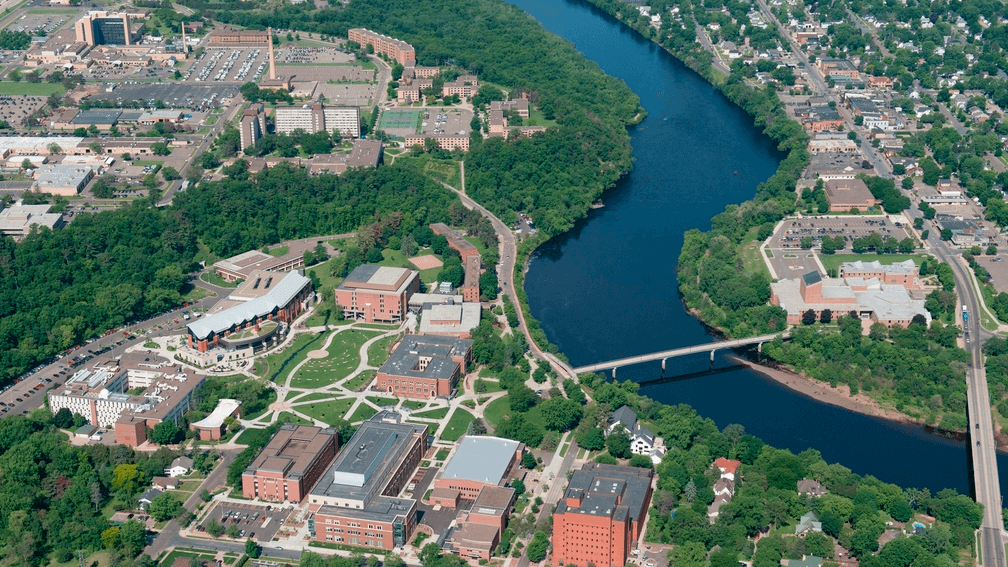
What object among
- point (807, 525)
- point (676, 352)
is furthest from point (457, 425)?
point (807, 525)

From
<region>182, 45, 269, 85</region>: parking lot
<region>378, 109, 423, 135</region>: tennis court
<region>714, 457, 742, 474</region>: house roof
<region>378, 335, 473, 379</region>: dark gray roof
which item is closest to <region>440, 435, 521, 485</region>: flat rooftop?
<region>378, 335, 473, 379</region>: dark gray roof

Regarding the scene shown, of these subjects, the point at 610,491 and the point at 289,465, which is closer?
the point at 610,491

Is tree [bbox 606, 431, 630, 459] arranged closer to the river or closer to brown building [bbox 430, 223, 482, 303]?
the river

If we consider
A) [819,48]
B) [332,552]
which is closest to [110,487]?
[332,552]

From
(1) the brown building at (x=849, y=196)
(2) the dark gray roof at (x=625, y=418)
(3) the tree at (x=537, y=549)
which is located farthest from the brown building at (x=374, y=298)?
(1) the brown building at (x=849, y=196)

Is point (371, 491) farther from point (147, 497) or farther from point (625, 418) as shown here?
point (625, 418)

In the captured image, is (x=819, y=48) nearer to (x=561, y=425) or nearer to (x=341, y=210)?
(x=341, y=210)
